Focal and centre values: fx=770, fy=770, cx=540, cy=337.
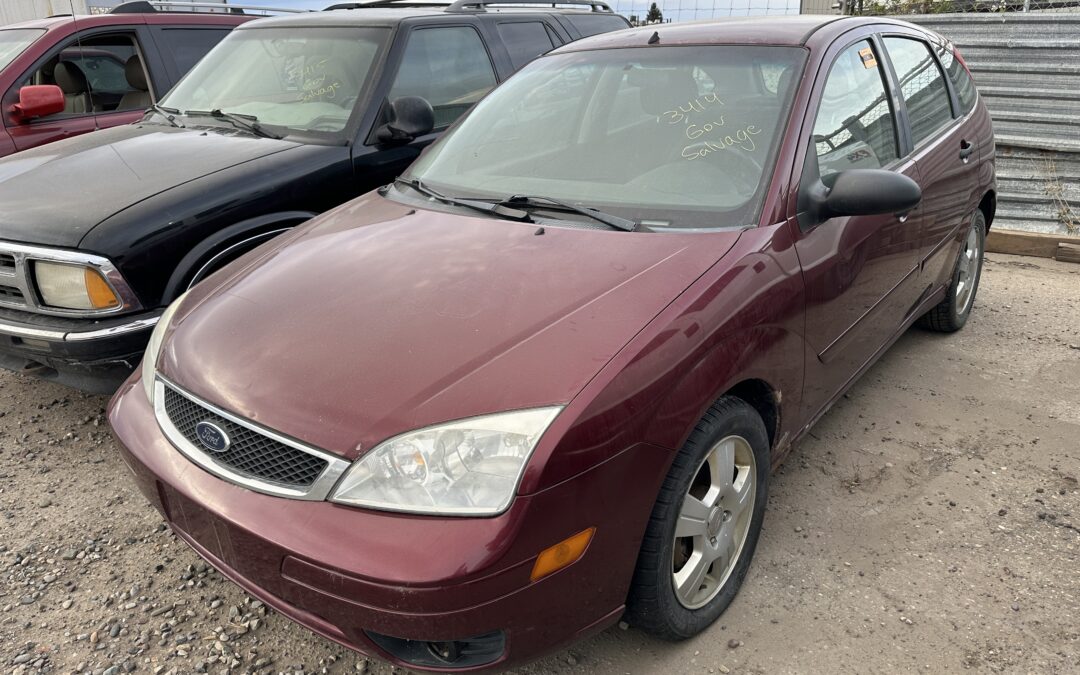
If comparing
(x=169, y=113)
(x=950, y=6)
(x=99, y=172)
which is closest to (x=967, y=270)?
(x=950, y=6)

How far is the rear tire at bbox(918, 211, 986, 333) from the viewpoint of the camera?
416 cm

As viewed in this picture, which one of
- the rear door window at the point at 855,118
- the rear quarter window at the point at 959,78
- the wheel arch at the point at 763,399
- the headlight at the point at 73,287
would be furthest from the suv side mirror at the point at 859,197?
the headlight at the point at 73,287

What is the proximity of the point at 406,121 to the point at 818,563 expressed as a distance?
2813mm

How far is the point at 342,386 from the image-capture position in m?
1.87

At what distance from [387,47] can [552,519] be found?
3321 mm

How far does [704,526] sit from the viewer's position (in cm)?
214

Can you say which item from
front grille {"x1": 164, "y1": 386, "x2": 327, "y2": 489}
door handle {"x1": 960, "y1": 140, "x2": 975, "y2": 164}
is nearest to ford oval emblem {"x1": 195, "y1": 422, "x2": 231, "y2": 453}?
front grille {"x1": 164, "y1": 386, "x2": 327, "y2": 489}

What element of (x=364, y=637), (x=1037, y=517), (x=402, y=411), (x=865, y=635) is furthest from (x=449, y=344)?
(x=1037, y=517)

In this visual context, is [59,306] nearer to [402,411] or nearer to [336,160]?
[336,160]

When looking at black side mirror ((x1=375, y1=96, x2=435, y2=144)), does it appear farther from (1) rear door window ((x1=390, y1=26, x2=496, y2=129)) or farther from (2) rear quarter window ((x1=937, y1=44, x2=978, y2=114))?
(2) rear quarter window ((x1=937, y1=44, x2=978, y2=114))

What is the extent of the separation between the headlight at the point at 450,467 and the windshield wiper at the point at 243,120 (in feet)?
9.11

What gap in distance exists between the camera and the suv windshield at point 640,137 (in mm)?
2492

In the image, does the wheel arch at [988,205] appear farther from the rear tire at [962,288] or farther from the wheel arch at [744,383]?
the wheel arch at [744,383]

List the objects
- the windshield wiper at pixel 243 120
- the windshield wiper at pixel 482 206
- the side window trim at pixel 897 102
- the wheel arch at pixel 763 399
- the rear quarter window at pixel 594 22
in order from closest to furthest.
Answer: the wheel arch at pixel 763 399 → the windshield wiper at pixel 482 206 → the side window trim at pixel 897 102 → the windshield wiper at pixel 243 120 → the rear quarter window at pixel 594 22
